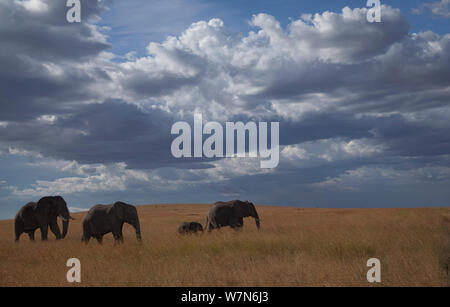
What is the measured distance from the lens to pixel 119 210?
18.2 metres

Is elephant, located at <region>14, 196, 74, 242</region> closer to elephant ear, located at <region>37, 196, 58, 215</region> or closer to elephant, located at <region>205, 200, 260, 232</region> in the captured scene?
elephant ear, located at <region>37, 196, 58, 215</region>

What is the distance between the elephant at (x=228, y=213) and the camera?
76.1ft

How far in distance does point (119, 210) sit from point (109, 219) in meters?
0.57

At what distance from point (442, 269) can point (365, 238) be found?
15.9 ft

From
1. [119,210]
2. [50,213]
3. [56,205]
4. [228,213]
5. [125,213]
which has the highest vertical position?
[56,205]

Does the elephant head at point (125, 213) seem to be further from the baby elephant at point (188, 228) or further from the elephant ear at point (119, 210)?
the baby elephant at point (188, 228)

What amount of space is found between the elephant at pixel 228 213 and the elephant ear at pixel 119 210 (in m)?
6.06

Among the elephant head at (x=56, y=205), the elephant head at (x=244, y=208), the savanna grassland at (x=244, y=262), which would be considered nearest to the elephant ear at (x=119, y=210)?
the savanna grassland at (x=244, y=262)

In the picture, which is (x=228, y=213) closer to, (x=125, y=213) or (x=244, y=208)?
(x=244, y=208)

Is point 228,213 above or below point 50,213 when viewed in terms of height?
below

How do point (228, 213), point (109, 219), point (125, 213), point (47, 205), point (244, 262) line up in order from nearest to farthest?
point (244, 262), point (109, 219), point (125, 213), point (47, 205), point (228, 213)

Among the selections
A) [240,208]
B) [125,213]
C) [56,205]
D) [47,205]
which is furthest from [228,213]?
[47,205]
